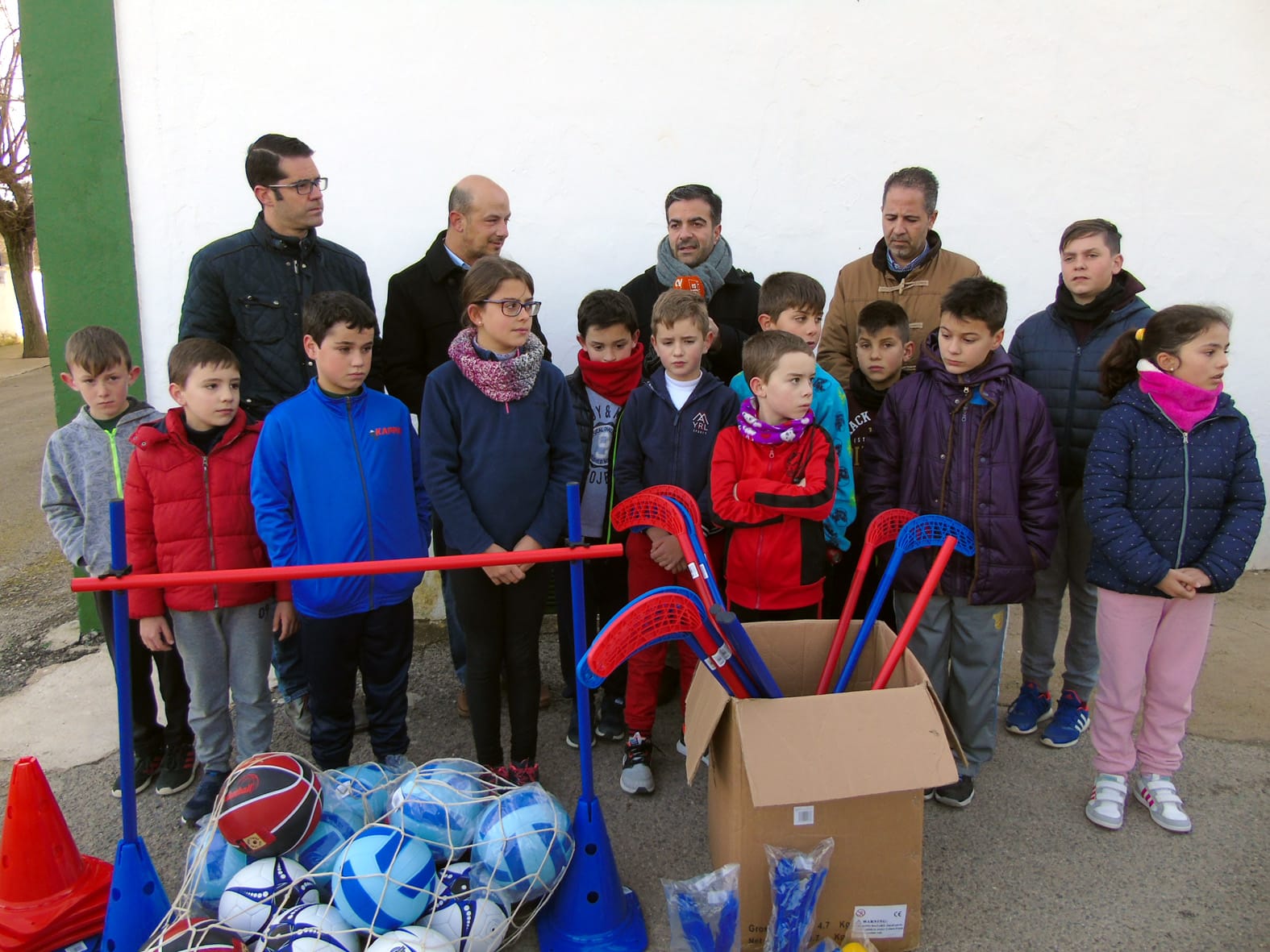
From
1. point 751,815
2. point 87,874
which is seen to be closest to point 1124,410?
point 751,815

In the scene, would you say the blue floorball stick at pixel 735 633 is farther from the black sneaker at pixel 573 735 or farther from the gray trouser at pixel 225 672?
the gray trouser at pixel 225 672

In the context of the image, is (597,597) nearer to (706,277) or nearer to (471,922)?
(706,277)

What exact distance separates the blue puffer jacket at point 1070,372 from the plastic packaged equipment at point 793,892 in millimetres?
1763

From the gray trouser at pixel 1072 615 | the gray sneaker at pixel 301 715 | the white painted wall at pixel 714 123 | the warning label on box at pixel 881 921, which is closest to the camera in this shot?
the warning label on box at pixel 881 921

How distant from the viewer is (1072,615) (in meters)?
3.34

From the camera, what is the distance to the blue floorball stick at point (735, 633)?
198 cm

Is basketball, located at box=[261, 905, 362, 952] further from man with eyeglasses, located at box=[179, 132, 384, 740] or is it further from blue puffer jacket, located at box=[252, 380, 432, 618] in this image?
man with eyeglasses, located at box=[179, 132, 384, 740]

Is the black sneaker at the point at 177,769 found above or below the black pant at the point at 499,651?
below

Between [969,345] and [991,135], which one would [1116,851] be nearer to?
[969,345]

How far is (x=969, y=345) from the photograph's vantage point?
273 centimetres

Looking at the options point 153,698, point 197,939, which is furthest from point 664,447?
point 153,698

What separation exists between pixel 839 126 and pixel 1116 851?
3315mm

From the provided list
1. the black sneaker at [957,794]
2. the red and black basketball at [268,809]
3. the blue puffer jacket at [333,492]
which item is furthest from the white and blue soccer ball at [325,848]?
the black sneaker at [957,794]

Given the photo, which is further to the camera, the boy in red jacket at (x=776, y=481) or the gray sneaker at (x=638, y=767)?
the gray sneaker at (x=638, y=767)
